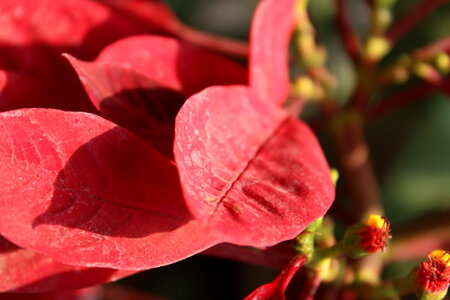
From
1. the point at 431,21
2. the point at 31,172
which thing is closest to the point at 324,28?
the point at 431,21

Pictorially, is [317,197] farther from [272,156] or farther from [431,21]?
→ [431,21]

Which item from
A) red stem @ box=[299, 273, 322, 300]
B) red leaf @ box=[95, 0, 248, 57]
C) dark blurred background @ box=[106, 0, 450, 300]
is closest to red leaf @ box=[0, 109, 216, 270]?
red stem @ box=[299, 273, 322, 300]

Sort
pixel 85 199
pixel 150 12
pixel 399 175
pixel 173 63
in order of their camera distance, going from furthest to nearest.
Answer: pixel 399 175 < pixel 150 12 < pixel 173 63 < pixel 85 199

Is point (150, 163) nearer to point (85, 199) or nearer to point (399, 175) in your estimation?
point (85, 199)

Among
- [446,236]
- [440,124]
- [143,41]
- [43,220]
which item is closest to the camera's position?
[43,220]

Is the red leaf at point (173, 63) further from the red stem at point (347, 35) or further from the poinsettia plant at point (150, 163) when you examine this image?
the red stem at point (347, 35)

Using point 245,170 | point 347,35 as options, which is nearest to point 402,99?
point 347,35
